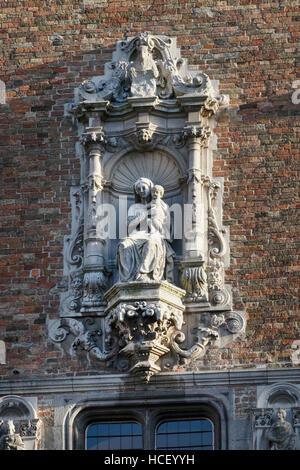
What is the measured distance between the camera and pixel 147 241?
957 inches

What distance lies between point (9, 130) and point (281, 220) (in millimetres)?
3617

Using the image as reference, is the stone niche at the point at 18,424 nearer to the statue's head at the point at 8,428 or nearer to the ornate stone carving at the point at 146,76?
the statue's head at the point at 8,428

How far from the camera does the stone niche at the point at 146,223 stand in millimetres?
24125

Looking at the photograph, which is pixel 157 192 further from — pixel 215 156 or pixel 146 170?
pixel 215 156

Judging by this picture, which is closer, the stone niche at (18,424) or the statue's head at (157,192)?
the stone niche at (18,424)

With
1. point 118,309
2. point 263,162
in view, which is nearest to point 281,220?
point 263,162

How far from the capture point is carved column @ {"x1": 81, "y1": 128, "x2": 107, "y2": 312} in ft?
80.3

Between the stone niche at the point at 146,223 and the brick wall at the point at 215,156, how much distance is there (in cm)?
18

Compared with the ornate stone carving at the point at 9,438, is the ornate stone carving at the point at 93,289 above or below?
above

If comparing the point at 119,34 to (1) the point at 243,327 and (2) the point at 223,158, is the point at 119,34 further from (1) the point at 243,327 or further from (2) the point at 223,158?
(1) the point at 243,327

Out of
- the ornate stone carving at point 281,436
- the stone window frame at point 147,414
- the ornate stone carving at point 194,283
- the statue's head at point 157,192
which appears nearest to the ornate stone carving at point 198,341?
the ornate stone carving at point 194,283

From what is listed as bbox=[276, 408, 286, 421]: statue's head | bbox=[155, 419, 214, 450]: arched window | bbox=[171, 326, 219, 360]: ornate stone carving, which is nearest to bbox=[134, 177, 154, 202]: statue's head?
bbox=[171, 326, 219, 360]: ornate stone carving

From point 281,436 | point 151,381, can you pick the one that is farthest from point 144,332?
point 281,436

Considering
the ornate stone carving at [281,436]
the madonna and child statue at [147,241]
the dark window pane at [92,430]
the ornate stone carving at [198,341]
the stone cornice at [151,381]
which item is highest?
the madonna and child statue at [147,241]
